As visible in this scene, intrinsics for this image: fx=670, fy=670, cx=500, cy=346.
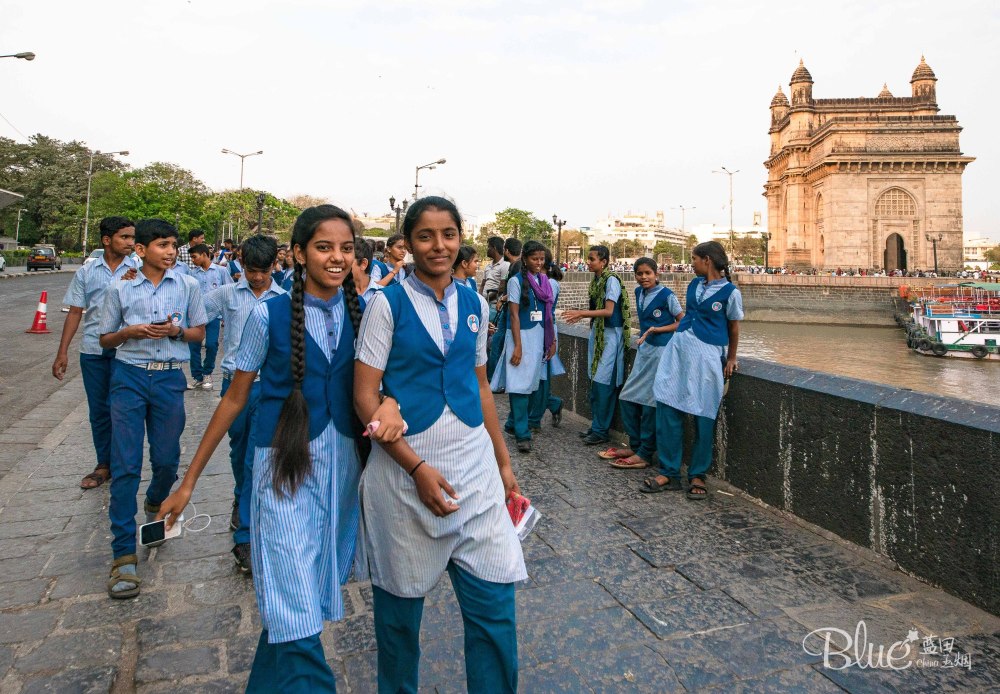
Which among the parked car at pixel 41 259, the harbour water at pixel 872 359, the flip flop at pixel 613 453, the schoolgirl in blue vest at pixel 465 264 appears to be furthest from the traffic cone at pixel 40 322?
the parked car at pixel 41 259

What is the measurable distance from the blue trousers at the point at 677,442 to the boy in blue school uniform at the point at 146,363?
3.07m

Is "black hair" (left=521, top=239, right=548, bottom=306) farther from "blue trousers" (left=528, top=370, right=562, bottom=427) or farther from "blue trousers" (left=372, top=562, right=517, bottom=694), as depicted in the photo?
"blue trousers" (left=372, top=562, right=517, bottom=694)

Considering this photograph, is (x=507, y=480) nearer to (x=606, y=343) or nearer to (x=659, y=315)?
(x=659, y=315)

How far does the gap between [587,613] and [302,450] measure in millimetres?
1678

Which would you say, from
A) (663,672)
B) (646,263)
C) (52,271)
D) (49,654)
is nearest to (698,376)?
(646,263)

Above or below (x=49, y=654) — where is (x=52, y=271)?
above

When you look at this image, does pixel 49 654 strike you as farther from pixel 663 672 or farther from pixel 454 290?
pixel 663 672

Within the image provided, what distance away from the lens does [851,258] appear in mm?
56062

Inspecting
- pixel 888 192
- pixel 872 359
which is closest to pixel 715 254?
pixel 872 359

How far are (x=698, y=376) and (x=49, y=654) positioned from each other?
382cm

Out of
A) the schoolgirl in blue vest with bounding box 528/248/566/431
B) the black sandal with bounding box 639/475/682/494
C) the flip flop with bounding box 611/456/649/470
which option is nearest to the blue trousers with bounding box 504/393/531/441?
the schoolgirl in blue vest with bounding box 528/248/566/431

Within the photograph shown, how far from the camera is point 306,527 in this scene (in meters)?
1.94

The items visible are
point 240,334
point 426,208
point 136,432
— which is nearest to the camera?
point 426,208

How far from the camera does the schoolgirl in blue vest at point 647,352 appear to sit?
5.34 m
